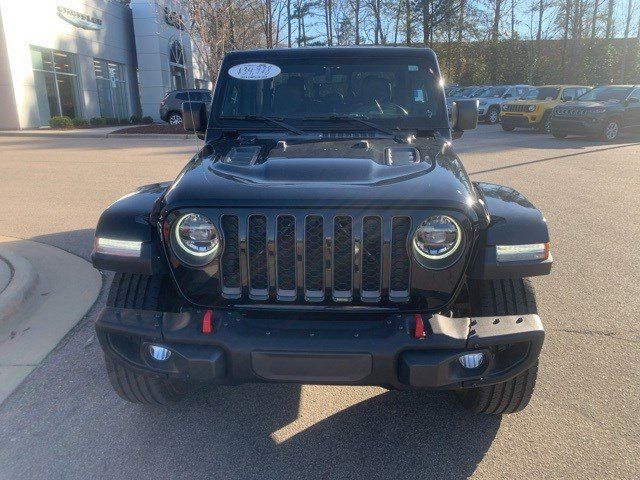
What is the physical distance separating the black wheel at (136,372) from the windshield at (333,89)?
1530 mm

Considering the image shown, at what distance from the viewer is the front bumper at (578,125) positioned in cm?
1659

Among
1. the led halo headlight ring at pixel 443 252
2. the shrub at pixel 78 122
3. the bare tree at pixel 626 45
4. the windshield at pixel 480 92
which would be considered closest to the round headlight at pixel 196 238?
the led halo headlight ring at pixel 443 252

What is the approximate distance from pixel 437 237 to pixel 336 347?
62 cm

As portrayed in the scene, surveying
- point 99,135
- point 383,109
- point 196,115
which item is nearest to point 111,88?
point 99,135

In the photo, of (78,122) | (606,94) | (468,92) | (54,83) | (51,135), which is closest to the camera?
(606,94)

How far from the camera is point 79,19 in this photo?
82.7ft

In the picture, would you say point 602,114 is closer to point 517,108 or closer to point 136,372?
point 517,108

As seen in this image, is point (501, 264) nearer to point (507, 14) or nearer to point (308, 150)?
point (308, 150)

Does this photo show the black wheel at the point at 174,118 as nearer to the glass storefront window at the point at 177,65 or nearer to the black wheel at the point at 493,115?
the glass storefront window at the point at 177,65

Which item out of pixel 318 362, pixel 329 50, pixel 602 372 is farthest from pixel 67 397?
pixel 602 372

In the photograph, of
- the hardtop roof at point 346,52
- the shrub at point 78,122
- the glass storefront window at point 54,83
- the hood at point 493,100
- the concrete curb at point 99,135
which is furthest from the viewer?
the hood at point 493,100

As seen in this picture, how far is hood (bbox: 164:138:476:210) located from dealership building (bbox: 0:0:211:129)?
22817mm

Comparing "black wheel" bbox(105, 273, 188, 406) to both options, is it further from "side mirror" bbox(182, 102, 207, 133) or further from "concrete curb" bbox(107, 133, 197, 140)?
"concrete curb" bbox(107, 133, 197, 140)

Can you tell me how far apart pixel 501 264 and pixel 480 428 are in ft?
3.25
